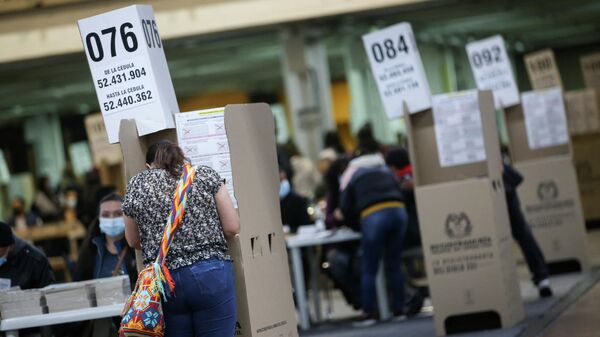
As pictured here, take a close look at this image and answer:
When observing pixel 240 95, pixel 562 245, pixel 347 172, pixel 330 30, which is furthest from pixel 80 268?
pixel 240 95

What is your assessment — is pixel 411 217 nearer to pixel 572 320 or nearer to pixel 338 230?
pixel 338 230

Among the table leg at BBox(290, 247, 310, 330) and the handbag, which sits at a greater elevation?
the handbag

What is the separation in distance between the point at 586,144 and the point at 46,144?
23.2 m

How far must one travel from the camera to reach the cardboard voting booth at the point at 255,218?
6.30 metres

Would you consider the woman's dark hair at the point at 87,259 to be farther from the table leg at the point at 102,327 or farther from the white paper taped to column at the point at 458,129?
the white paper taped to column at the point at 458,129

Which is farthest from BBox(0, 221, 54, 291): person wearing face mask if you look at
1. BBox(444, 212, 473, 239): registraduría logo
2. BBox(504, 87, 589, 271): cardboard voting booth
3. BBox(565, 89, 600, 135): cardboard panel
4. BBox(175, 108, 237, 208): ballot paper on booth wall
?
BBox(565, 89, 600, 135): cardboard panel

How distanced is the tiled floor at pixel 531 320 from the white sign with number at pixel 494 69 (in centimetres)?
188

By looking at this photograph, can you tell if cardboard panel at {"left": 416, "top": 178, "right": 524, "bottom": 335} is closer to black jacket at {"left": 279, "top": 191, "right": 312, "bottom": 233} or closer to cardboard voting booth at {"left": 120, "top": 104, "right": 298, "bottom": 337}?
cardboard voting booth at {"left": 120, "top": 104, "right": 298, "bottom": 337}

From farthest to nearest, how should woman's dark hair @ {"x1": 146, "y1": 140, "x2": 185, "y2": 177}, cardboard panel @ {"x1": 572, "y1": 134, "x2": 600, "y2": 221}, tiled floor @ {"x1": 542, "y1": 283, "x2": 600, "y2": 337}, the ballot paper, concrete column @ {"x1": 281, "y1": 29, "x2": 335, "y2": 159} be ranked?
concrete column @ {"x1": 281, "y1": 29, "x2": 335, "y2": 159}
cardboard panel @ {"x1": 572, "y1": 134, "x2": 600, "y2": 221}
tiled floor @ {"x1": 542, "y1": 283, "x2": 600, "y2": 337}
the ballot paper
woman's dark hair @ {"x1": 146, "y1": 140, "x2": 185, "y2": 177}

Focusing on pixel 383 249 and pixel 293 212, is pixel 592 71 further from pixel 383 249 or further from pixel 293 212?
pixel 383 249

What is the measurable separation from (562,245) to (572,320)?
3803 mm

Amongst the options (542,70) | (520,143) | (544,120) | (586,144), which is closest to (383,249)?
(520,143)

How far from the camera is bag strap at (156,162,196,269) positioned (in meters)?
5.64

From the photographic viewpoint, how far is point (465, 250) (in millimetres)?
9234
